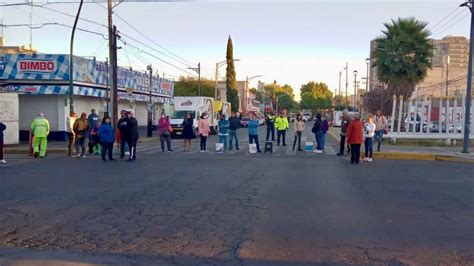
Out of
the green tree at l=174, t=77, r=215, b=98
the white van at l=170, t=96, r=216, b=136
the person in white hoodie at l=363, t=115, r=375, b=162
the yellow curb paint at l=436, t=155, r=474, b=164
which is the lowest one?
the yellow curb paint at l=436, t=155, r=474, b=164

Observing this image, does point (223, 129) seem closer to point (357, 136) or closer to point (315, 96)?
point (357, 136)

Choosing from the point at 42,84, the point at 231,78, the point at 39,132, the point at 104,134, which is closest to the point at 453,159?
the point at 104,134

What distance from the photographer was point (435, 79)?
95812mm

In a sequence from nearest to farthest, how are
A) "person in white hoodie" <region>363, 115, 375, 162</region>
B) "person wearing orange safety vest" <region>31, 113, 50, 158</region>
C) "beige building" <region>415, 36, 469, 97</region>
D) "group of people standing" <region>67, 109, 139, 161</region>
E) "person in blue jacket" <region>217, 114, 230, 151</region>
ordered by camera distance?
"group of people standing" <region>67, 109, 139, 161</region>
"person in white hoodie" <region>363, 115, 375, 162</region>
"person wearing orange safety vest" <region>31, 113, 50, 158</region>
"person in blue jacket" <region>217, 114, 230, 151</region>
"beige building" <region>415, 36, 469, 97</region>

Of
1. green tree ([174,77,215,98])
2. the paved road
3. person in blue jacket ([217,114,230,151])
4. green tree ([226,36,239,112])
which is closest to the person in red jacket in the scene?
the paved road

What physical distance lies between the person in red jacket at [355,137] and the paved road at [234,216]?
2515mm

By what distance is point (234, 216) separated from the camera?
889 cm

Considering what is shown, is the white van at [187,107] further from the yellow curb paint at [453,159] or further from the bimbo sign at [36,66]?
the yellow curb paint at [453,159]

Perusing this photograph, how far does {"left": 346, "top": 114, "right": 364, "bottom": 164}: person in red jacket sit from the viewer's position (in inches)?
720

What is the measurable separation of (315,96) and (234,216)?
5342 inches

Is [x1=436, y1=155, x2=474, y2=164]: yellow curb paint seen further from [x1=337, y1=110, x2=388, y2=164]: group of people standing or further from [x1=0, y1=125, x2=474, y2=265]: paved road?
[x1=0, y1=125, x2=474, y2=265]: paved road

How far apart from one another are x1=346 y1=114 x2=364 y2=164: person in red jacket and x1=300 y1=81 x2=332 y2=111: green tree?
121 m

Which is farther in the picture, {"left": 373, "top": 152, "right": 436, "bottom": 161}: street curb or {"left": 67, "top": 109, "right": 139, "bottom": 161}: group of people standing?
{"left": 373, "top": 152, "right": 436, "bottom": 161}: street curb

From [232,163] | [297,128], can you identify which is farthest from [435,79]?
[232,163]
